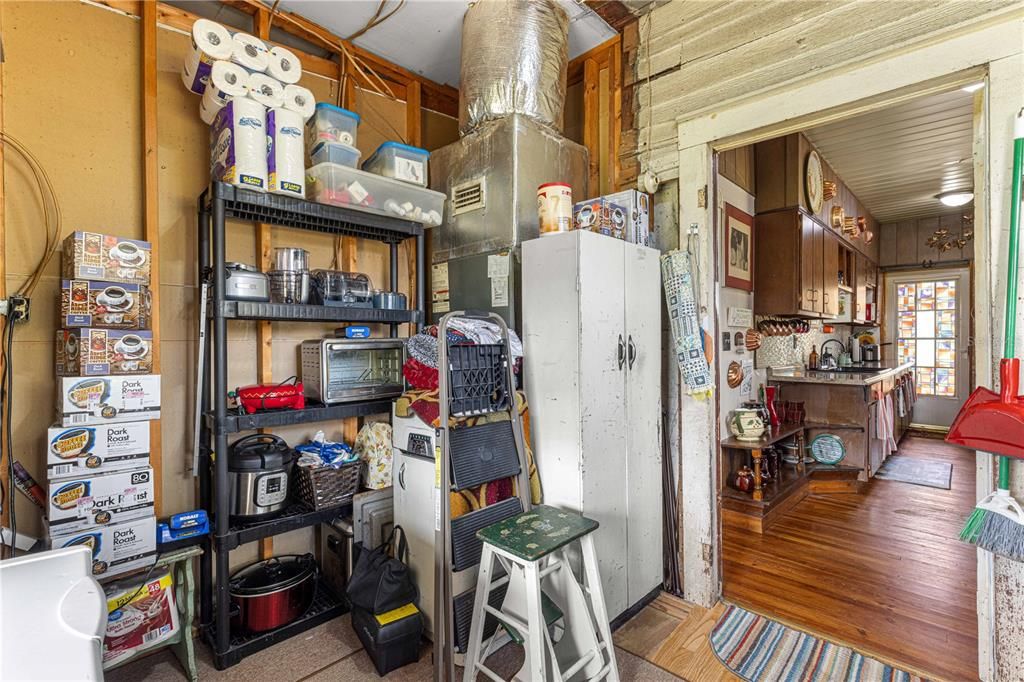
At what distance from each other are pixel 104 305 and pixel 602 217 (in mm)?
2052

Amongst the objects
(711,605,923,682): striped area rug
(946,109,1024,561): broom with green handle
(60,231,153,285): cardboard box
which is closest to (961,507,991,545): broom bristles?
(946,109,1024,561): broom with green handle

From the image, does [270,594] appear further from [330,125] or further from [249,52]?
[249,52]

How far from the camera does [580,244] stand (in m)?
2.04

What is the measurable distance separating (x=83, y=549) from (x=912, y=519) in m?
→ 4.65

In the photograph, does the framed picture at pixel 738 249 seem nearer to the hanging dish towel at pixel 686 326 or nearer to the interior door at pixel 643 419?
the hanging dish towel at pixel 686 326

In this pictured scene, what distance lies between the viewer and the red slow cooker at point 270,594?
2109mm

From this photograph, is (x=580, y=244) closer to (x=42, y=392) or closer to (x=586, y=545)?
(x=586, y=545)

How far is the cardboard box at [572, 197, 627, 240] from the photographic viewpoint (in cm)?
232

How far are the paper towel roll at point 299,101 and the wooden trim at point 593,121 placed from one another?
1.53 metres

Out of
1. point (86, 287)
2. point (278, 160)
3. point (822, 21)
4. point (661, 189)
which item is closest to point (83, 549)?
point (86, 287)

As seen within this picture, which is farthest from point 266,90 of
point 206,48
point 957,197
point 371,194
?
point 957,197

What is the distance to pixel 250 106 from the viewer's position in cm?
196

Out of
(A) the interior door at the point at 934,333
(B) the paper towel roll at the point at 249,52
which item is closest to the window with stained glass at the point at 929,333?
(A) the interior door at the point at 934,333

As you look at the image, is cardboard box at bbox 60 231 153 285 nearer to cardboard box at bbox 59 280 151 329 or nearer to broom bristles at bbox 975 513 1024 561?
cardboard box at bbox 59 280 151 329
